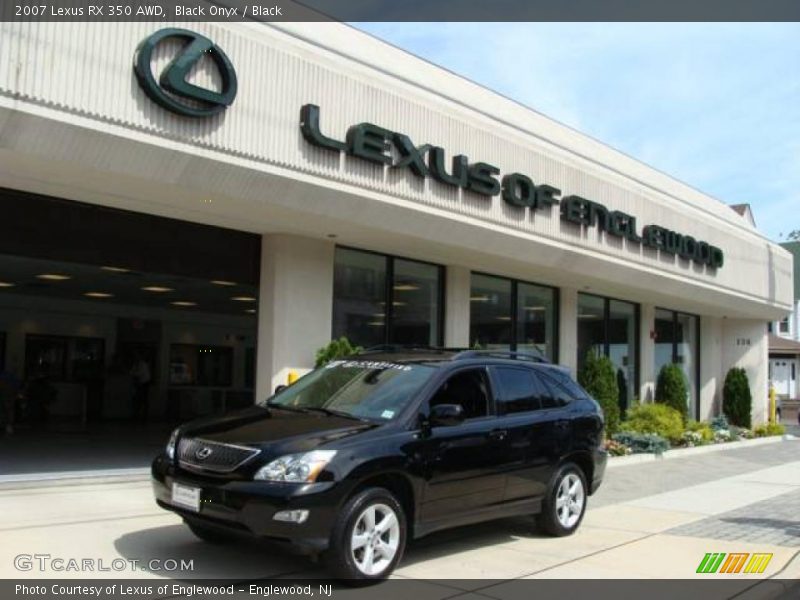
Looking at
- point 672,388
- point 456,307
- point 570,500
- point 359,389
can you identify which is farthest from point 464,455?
point 672,388

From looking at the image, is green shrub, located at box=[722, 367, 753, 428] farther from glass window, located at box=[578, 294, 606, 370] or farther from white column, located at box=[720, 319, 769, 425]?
glass window, located at box=[578, 294, 606, 370]

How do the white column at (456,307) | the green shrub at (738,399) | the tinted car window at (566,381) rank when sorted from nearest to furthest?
the tinted car window at (566,381), the white column at (456,307), the green shrub at (738,399)

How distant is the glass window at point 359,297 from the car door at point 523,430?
549 centimetres

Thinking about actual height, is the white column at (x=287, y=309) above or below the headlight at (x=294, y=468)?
above

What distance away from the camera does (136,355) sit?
2391 centimetres

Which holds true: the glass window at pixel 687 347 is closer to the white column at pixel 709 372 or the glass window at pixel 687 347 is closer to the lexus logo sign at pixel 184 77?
the white column at pixel 709 372

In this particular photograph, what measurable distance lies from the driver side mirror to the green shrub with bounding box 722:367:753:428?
20027 mm

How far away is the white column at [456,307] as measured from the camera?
15.4 metres

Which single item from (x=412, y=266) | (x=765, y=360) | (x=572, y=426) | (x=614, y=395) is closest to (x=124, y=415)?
(x=412, y=266)

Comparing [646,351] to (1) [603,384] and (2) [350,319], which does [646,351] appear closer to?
(1) [603,384]

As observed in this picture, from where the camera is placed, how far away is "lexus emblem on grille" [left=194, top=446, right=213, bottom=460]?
622 centimetres

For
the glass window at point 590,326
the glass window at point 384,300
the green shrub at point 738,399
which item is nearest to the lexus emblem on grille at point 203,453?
the glass window at point 384,300

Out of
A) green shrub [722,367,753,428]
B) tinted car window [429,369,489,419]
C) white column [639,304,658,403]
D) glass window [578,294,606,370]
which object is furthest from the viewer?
green shrub [722,367,753,428]

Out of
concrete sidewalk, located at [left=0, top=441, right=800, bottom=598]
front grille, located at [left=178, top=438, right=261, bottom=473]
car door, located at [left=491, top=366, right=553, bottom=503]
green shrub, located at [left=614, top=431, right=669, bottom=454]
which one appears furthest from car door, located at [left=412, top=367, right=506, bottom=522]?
green shrub, located at [left=614, top=431, right=669, bottom=454]
